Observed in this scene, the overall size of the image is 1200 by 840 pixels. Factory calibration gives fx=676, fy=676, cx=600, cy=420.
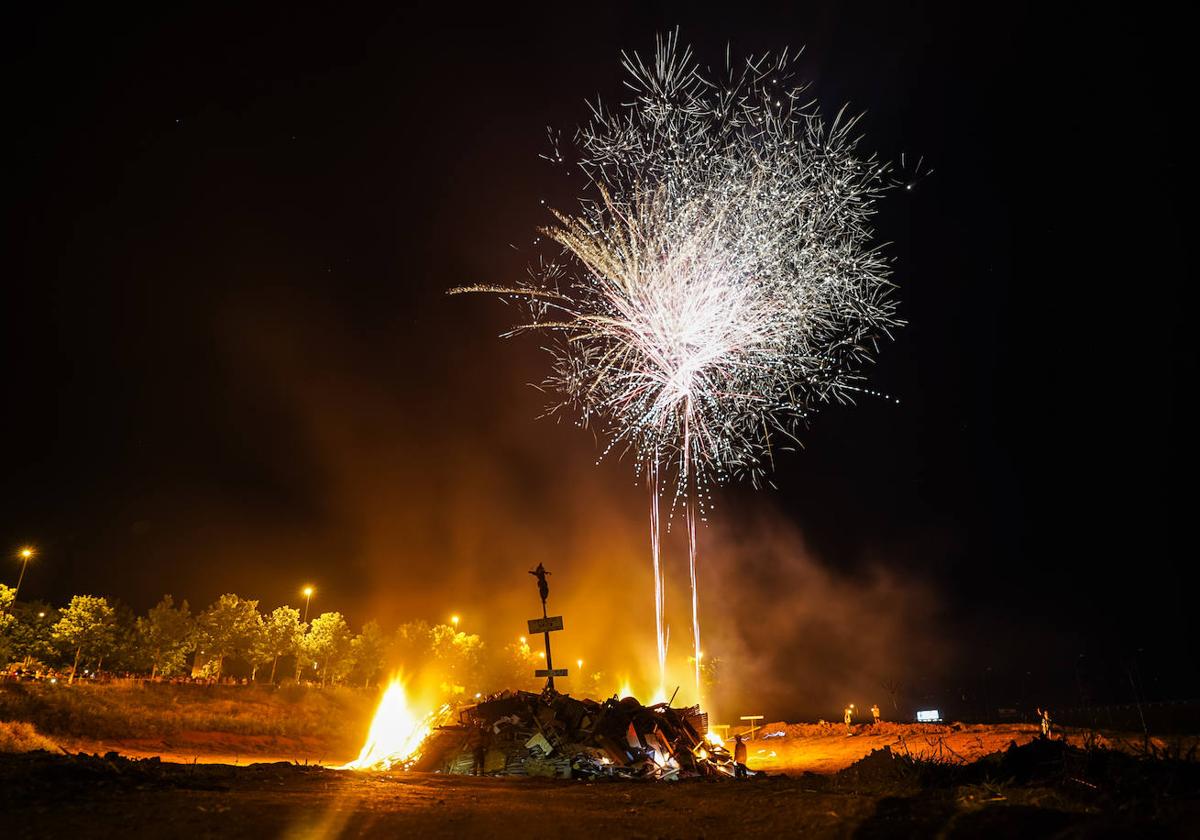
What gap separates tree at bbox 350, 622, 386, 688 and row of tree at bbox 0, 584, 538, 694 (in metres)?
0.09

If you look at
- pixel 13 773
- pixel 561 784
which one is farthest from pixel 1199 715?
pixel 13 773

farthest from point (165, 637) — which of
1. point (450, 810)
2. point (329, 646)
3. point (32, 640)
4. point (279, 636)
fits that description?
point (450, 810)

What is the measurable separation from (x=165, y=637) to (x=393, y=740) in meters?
38.9

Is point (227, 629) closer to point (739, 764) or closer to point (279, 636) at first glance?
point (279, 636)

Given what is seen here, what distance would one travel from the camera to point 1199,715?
110 ft

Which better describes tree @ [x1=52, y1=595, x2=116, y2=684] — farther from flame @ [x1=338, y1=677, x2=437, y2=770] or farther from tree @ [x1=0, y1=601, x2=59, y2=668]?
flame @ [x1=338, y1=677, x2=437, y2=770]

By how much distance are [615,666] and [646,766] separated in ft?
209

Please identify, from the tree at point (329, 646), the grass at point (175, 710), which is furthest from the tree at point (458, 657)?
the grass at point (175, 710)

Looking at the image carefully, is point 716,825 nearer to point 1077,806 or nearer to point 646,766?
point 1077,806

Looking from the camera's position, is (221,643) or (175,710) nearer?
(175,710)

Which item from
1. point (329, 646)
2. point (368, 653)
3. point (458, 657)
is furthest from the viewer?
point (458, 657)

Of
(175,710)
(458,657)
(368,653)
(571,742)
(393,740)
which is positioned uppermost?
(368,653)

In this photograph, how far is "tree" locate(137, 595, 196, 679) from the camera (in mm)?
49500

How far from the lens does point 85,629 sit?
4709 centimetres
